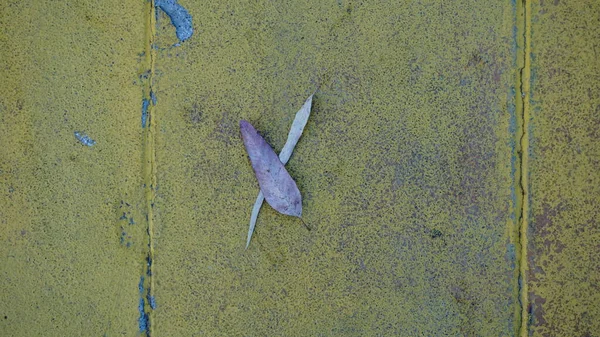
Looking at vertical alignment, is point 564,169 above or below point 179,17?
below

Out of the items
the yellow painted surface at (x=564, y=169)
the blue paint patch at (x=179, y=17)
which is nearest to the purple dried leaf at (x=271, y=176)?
the blue paint patch at (x=179, y=17)

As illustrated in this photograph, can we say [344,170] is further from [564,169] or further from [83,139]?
[83,139]

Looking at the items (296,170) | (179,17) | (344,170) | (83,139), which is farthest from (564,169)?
(83,139)

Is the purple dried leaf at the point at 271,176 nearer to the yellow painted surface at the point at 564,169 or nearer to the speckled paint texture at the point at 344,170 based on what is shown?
the speckled paint texture at the point at 344,170

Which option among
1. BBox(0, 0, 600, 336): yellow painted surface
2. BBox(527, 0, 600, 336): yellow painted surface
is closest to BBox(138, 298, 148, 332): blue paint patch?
BBox(0, 0, 600, 336): yellow painted surface

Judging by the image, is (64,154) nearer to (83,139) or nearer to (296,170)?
(83,139)

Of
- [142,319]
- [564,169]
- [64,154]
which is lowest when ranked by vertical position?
[142,319]

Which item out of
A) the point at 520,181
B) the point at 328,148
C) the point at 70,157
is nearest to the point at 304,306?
the point at 328,148
